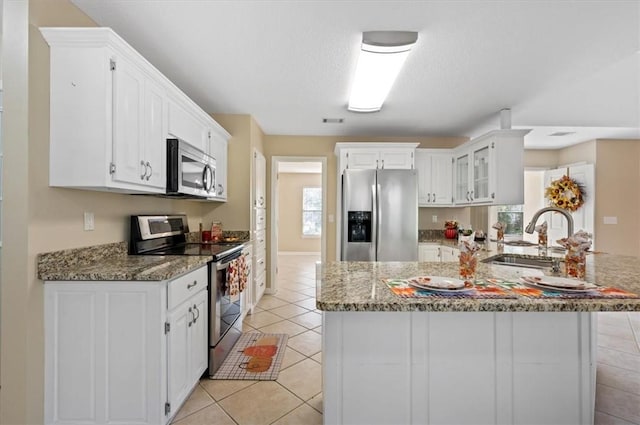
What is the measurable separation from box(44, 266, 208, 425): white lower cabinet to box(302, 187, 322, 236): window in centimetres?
713

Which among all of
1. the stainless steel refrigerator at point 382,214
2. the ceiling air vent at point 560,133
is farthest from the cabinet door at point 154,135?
the ceiling air vent at point 560,133

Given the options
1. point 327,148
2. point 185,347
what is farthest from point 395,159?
point 185,347

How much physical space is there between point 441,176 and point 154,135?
3.73m

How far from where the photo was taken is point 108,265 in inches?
71.6

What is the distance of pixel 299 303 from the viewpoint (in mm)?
4086

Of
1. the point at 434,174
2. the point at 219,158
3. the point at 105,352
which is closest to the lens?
the point at 105,352

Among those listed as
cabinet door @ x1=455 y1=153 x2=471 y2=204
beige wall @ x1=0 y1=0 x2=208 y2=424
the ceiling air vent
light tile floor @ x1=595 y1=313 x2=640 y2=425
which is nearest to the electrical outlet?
beige wall @ x1=0 y1=0 x2=208 y2=424

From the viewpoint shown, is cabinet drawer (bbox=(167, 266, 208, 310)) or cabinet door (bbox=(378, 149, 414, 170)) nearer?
cabinet drawer (bbox=(167, 266, 208, 310))

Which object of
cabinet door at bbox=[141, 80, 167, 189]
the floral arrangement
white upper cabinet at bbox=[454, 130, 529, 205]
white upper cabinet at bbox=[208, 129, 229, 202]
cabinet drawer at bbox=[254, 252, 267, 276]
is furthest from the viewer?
the floral arrangement

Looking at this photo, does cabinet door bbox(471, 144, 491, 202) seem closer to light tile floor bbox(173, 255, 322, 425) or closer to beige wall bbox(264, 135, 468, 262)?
beige wall bbox(264, 135, 468, 262)

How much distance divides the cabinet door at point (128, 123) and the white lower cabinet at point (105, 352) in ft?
2.13

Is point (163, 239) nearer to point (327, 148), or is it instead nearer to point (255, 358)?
point (255, 358)

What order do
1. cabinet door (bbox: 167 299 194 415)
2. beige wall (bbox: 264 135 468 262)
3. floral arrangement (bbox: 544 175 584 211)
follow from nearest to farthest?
cabinet door (bbox: 167 299 194 415)
beige wall (bbox: 264 135 468 262)
floral arrangement (bbox: 544 175 584 211)

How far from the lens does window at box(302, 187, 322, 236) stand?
8.73m
